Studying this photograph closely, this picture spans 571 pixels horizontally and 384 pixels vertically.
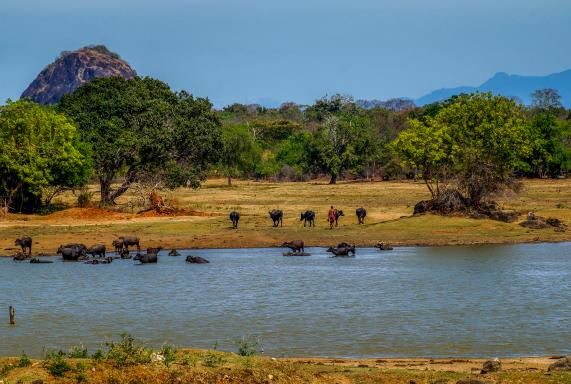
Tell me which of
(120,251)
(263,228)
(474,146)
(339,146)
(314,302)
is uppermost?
(339,146)

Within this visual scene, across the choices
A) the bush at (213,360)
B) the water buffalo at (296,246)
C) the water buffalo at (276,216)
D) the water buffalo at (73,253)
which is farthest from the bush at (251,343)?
the water buffalo at (276,216)

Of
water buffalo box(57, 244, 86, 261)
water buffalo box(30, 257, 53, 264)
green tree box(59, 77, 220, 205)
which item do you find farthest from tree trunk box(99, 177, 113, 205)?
water buffalo box(30, 257, 53, 264)

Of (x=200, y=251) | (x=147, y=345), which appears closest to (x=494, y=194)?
(x=200, y=251)

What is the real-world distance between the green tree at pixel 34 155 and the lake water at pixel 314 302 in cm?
1810

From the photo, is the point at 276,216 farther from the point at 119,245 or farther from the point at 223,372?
the point at 223,372

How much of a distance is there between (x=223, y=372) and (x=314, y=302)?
13.9 meters

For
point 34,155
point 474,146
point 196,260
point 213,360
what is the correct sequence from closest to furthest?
point 213,360
point 196,260
point 474,146
point 34,155

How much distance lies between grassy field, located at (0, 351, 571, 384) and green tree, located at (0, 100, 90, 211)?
4354 cm

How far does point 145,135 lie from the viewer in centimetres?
6316

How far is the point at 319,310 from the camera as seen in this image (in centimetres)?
2688

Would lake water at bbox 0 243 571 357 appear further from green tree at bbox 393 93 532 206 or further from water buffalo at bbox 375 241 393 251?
green tree at bbox 393 93 532 206

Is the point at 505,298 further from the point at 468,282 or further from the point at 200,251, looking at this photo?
the point at 200,251

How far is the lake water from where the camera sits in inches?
861

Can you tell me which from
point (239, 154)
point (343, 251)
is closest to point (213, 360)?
point (343, 251)
